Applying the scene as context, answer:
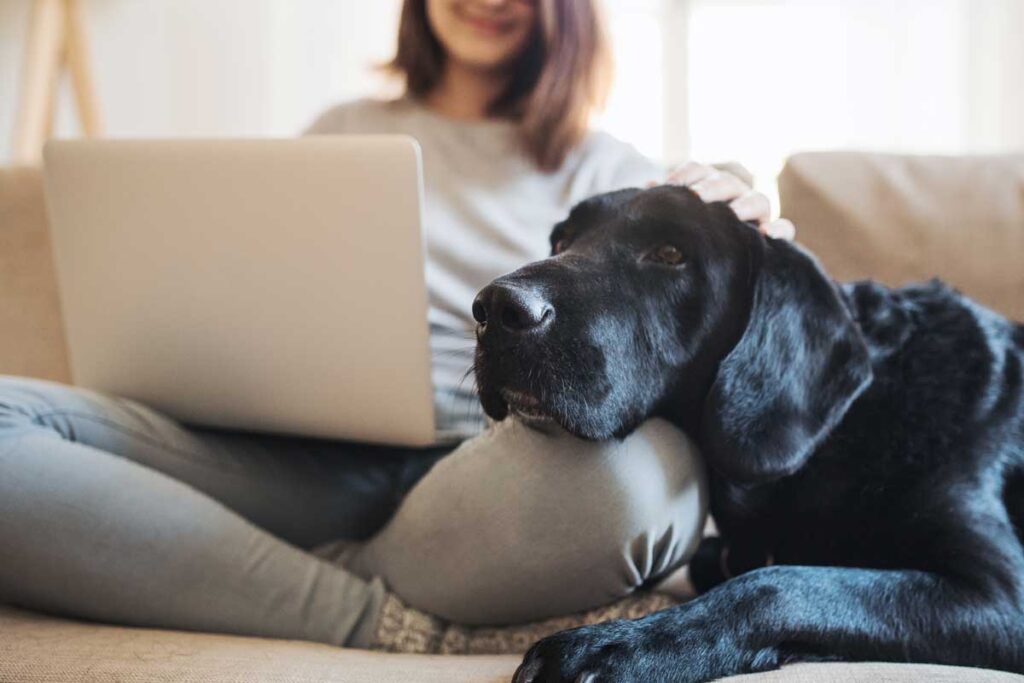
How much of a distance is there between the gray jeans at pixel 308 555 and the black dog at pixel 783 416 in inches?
3.0

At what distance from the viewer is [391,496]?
54.7 inches

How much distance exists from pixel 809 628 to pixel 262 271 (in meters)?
0.74

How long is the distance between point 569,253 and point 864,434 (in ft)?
1.35

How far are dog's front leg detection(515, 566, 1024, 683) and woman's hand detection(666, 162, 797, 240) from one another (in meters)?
0.42

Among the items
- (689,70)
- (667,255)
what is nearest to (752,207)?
(667,255)

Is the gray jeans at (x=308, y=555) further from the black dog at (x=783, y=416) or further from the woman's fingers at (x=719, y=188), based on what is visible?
the woman's fingers at (x=719, y=188)

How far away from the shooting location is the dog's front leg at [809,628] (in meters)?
0.79

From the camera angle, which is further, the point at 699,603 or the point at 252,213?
the point at 252,213

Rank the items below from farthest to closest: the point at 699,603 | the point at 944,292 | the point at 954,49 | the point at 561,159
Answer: the point at 954,49, the point at 561,159, the point at 944,292, the point at 699,603

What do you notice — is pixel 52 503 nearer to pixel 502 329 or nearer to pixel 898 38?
pixel 502 329

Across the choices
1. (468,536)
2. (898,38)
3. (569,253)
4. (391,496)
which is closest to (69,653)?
(468,536)

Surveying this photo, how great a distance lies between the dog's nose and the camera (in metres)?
0.84

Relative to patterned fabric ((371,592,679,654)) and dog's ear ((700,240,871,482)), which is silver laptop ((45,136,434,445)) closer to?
patterned fabric ((371,592,679,654))

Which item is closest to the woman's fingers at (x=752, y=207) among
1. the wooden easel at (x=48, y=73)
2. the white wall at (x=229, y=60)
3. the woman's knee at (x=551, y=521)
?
the woman's knee at (x=551, y=521)
